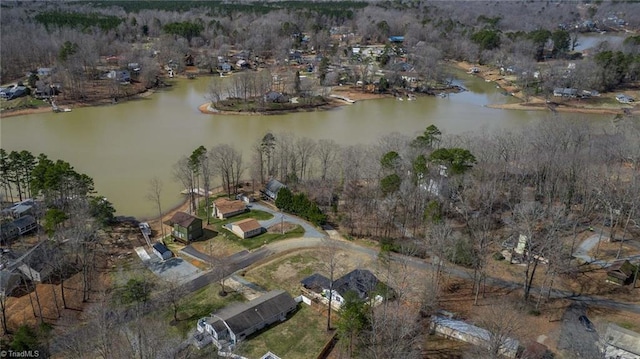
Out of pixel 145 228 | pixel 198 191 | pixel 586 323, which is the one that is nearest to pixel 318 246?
pixel 145 228

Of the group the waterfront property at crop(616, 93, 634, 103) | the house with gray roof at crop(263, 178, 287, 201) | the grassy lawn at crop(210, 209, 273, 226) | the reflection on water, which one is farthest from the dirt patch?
the waterfront property at crop(616, 93, 634, 103)

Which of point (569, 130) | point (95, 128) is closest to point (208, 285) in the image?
point (569, 130)

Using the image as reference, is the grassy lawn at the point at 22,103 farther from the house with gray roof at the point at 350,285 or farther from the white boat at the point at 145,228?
the house with gray roof at the point at 350,285

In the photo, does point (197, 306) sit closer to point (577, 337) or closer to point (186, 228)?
point (186, 228)

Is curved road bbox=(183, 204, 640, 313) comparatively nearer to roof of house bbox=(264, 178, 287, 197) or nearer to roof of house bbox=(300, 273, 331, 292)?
roof of house bbox=(264, 178, 287, 197)

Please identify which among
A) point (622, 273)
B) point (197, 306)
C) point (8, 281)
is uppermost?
point (622, 273)

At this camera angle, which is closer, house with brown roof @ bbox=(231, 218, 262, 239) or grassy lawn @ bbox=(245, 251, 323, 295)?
grassy lawn @ bbox=(245, 251, 323, 295)

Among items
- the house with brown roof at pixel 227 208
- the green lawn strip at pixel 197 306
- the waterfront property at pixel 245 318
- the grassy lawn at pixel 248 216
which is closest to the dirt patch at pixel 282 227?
the grassy lawn at pixel 248 216
